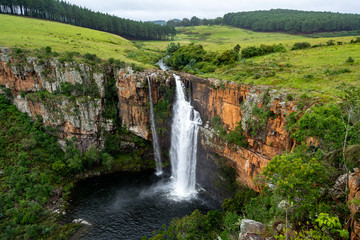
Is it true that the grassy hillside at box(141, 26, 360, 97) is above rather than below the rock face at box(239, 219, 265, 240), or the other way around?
above

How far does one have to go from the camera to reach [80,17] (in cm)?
8312

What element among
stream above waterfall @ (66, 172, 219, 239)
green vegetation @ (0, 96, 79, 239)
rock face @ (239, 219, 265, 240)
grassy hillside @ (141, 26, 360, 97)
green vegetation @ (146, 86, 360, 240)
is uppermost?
grassy hillside @ (141, 26, 360, 97)

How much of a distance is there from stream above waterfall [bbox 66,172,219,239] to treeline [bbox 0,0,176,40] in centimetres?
6907

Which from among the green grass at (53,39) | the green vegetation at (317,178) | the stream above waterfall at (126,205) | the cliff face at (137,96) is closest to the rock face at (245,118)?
the green vegetation at (317,178)

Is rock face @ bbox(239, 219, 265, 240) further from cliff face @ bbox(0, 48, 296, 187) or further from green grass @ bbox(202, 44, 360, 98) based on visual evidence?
cliff face @ bbox(0, 48, 296, 187)

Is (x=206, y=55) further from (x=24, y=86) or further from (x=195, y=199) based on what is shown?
(x=24, y=86)

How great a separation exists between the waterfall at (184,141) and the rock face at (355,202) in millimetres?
24488

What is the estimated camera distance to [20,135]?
36.8 meters

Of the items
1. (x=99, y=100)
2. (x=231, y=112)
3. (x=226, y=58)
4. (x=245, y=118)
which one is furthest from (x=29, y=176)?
(x=226, y=58)

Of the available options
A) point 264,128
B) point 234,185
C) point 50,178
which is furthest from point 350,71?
point 50,178

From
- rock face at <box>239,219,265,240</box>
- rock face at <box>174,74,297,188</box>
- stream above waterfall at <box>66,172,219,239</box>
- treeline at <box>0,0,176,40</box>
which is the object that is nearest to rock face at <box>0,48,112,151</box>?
stream above waterfall at <box>66,172,219,239</box>

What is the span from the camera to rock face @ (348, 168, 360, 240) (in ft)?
27.0

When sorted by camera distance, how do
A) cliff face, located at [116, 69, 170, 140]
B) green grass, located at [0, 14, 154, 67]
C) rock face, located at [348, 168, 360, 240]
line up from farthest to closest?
1. green grass, located at [0, 14, 154, 67]
2. cliff face, located at [116, 69, 170, 140]
3. rock face, located at [348, 168, 360, 240]

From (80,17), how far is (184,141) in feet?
250
